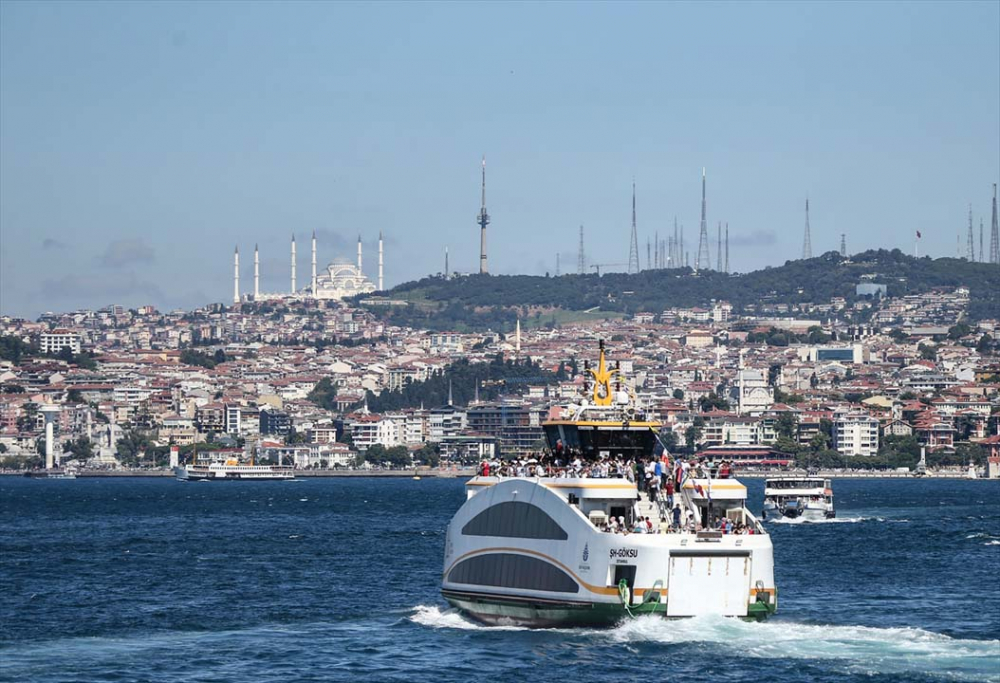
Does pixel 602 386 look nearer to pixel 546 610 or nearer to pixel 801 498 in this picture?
pixel 546 610

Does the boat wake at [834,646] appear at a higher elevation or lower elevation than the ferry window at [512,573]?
lower

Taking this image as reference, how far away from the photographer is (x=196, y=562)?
6275 centimetres

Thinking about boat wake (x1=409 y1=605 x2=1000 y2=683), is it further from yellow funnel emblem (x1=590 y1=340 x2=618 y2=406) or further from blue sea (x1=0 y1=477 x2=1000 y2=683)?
yellow funnel emblem (x1=590 y1=340 x2=618 y2=406)

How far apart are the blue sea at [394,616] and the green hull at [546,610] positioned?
242mm

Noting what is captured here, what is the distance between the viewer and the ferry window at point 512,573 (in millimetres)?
37562

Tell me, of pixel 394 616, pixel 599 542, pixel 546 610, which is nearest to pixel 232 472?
pixel 394 616

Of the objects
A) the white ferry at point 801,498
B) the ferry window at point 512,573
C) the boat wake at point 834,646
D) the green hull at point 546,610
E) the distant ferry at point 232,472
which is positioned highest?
the distant ferry at point 232,472

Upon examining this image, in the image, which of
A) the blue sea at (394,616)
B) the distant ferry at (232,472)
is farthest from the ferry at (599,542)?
the distant ferry at (232,472)

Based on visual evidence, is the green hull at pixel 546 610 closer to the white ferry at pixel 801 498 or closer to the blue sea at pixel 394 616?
the blue sea at pixel 394 616

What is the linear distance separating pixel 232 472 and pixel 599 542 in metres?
151

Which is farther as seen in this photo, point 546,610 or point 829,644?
point 546,610

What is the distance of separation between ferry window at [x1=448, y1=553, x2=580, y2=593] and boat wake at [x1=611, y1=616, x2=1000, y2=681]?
5.47ft

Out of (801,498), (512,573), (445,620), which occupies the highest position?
(801,498)

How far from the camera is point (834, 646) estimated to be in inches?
1435
